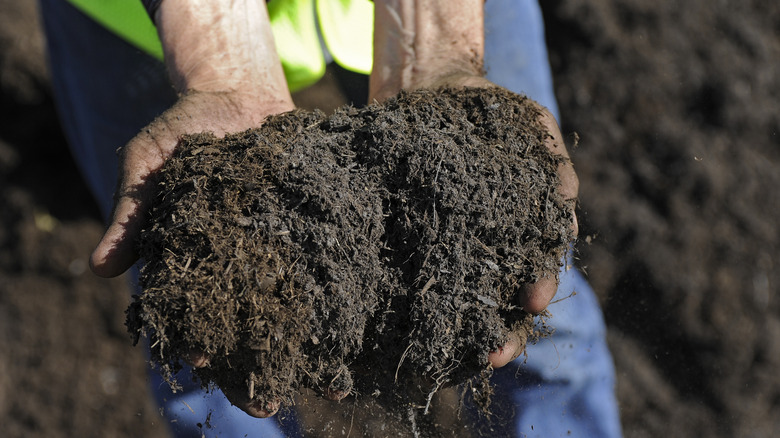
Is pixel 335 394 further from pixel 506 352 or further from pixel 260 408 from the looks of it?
pixel 506 352

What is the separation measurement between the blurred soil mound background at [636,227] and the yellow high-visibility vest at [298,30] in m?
1.26

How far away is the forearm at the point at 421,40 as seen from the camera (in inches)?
59.8

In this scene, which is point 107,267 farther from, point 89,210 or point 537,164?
point 89,210

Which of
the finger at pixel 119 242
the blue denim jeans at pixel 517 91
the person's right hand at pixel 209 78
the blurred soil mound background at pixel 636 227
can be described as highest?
the person's right hand at pixel 209 78

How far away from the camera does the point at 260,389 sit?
102 centimetres

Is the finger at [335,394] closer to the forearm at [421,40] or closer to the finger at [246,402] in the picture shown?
the finger at [246,402]

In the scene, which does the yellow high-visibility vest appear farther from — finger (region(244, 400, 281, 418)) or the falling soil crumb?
finger (region(244, 400, 281, 418))

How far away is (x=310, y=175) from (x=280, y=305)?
0.24 m

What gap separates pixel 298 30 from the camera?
169 cm

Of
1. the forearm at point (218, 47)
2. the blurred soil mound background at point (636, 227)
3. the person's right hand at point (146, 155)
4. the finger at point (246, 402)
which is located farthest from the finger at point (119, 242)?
the blurred soil mound background at point (636, 227)

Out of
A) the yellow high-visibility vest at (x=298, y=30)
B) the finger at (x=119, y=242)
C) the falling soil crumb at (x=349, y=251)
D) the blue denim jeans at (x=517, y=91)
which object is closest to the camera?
the falling soil crumb at (x=349, y=251)

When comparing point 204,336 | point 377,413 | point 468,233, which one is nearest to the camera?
point 204,336

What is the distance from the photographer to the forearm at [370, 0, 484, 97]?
1520 millimetres

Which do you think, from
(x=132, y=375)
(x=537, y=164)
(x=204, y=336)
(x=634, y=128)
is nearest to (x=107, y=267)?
(x=204, y=336)
